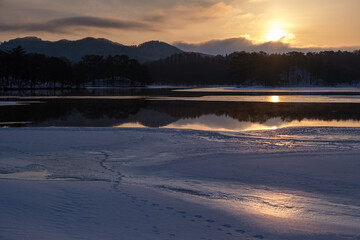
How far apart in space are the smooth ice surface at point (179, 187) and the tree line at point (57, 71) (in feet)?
352

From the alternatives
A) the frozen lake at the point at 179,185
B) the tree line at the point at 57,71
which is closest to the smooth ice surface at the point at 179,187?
the frozen lake at the point at 179,185

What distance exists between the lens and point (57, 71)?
132500 mm

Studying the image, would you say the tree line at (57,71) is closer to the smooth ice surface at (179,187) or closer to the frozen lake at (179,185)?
the frozen lake at (179,185)

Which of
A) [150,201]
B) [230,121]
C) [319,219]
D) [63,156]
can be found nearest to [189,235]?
[150,201]

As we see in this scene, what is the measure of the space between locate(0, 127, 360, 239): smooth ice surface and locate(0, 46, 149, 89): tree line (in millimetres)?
107269

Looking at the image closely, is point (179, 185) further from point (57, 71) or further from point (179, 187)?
point (57, 71)

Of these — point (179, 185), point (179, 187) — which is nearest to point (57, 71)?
point (179, 185)

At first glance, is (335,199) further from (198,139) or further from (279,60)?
(279,60)


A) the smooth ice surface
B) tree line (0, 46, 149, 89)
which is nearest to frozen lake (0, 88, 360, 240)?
the smooth ice surface

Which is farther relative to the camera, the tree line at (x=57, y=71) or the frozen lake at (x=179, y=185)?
the tree line at (x=57, y=71)

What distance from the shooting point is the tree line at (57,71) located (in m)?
115

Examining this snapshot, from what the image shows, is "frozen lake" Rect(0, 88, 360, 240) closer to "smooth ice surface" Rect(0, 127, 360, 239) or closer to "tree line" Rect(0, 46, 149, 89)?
"smooth ice surface" Rect(0, 127, 360, 239)

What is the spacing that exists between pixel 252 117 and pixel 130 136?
45.3 feet

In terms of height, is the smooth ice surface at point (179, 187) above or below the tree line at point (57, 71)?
below
